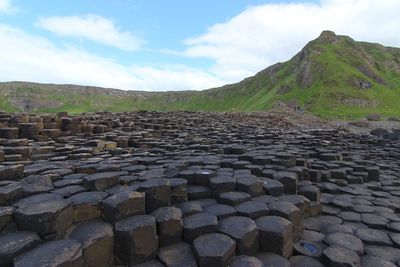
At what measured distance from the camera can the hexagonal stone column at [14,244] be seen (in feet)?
8.23

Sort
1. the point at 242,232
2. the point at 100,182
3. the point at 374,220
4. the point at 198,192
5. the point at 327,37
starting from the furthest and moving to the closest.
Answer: the point at 327,37
the point at 374,220
the point at 198,192
the point at 100,182
the point at 242,232

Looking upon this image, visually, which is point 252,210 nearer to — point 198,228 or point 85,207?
point 198,228

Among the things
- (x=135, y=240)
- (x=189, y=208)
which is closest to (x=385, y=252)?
(x=189, y=208)

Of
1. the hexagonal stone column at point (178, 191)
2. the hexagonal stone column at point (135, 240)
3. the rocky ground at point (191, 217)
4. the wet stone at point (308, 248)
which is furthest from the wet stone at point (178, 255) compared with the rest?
the wet stone at point (308, 248)

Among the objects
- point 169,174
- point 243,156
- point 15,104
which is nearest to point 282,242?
point 169,174

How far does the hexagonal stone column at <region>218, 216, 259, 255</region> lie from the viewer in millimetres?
3270

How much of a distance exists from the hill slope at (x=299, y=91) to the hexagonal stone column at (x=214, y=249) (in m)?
41.1

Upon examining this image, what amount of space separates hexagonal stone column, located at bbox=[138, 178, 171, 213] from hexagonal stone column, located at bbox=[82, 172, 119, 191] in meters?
0.49

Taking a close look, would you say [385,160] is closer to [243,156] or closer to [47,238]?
[243,156]

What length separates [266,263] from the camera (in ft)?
10.6

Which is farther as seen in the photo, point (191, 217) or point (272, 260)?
point (191, 217)

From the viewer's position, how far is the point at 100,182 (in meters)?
3.90

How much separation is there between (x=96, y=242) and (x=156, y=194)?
3.17 ft

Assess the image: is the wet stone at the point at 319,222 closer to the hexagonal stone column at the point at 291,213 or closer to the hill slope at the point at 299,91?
the hexagonal stone column at the point at 291,213
